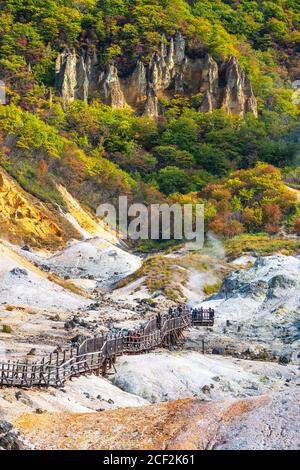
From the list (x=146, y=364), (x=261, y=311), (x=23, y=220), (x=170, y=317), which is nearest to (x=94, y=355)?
(x=146, y=364)

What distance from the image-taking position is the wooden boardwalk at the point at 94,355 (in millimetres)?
21969

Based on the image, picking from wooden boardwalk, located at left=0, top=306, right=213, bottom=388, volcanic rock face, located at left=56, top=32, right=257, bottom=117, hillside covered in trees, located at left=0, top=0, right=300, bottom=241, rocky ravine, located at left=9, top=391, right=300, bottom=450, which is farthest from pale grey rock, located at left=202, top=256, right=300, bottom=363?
Answer: volcanic rock face, located at left=56, top=32, right=257, bottom=117

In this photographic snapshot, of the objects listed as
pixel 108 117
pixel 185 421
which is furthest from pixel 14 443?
pixel 108 117

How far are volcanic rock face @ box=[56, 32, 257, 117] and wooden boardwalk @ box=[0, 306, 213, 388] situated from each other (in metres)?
53.5

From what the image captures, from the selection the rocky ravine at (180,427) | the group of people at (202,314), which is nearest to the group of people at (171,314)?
the group of people at (202,314)

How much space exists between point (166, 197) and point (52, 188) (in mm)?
11705

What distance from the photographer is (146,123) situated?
3312 inches

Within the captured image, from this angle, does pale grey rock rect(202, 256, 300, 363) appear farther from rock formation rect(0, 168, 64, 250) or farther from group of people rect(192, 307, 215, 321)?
rock formation rect(0, 168, 64, 250)

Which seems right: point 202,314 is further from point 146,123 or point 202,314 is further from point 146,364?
point 146,123

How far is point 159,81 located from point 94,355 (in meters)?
68.6

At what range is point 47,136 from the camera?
71.8 meters

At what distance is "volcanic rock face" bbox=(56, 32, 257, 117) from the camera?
87.9 metres

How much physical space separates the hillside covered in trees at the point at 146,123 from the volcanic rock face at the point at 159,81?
21.1 inches

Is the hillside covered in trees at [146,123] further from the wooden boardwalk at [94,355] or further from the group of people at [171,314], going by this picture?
the wooden boardwalk at [94,355]
